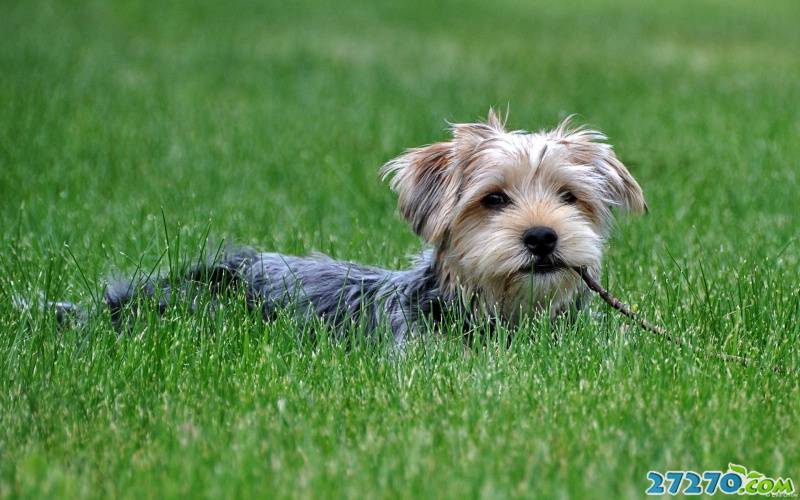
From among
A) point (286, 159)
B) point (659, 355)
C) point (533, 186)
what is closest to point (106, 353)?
point (533, 186)

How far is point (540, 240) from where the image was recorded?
5027mm

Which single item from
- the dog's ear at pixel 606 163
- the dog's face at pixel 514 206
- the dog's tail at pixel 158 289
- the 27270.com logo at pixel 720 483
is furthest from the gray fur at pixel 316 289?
the 27270.com logo at pixel 720 483

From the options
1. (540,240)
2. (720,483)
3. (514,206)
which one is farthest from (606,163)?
(720,483)

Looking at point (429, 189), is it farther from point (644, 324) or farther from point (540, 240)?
point (644, 324)

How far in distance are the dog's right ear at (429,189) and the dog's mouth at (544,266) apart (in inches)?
19.5

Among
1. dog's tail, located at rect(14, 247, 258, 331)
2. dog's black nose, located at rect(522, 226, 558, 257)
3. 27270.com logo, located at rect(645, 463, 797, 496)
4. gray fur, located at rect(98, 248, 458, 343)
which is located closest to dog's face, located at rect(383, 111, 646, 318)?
dog's black nose, located at rect(522, 226, 558, 257)

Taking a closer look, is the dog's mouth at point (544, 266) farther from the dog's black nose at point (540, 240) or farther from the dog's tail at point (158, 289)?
the dog's tail at point (158, 289)

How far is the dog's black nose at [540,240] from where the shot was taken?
502cm

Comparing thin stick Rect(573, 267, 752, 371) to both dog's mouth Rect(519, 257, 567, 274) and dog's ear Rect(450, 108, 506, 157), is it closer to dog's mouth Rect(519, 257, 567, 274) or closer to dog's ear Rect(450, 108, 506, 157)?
dog's mouth Rect(519, 257, 567, 274)

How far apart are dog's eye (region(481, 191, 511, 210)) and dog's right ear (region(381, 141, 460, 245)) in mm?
147

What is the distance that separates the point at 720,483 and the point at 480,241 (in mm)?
1756

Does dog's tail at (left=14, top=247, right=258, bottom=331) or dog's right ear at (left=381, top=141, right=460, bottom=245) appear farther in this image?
dog's tail at (left=14, top=247, right=258, bottom=331)

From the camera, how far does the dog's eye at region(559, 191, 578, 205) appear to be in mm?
5395

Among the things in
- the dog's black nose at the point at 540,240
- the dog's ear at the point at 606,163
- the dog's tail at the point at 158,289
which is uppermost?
the dog's ear at the point at 606,163
